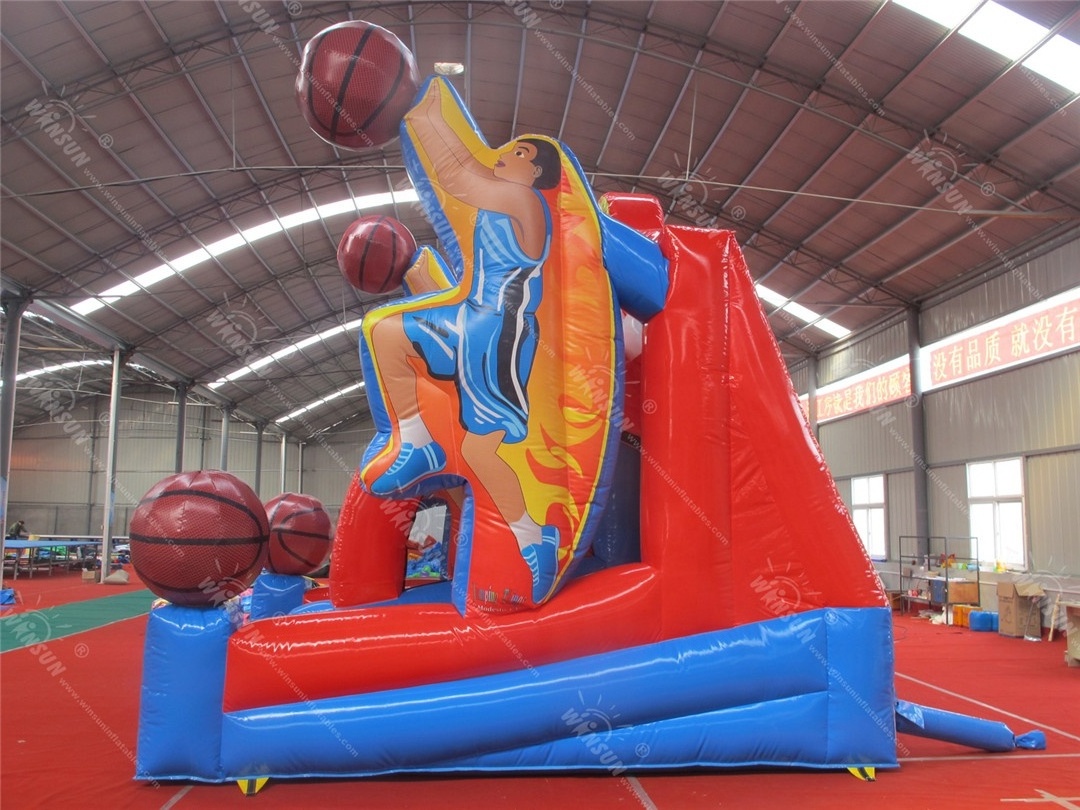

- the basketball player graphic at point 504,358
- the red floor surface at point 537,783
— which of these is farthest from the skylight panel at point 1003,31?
the basketball player graphic at point 504,358

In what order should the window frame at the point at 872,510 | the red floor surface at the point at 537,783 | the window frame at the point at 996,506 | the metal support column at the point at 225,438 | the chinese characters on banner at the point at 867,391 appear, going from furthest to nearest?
the metal support column at the point at 225,438
the window frame at the point at 872,510
the chinese characters on banner at the point at 867,391
the window frame at the point at 996,506
the red floor surface at the point at 537,783

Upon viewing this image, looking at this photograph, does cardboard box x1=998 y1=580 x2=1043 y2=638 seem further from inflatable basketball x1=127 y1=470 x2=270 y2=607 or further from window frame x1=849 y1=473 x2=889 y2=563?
inflatable basketball x1=127 y1=470 x2=270 y2=607

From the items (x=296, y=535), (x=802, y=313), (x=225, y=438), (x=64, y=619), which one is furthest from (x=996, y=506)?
(x=225, y=438)

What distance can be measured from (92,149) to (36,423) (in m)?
19.0

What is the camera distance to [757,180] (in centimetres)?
1191

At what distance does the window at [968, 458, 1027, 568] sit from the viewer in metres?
10.8

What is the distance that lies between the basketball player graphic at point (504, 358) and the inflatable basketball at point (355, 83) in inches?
4.8

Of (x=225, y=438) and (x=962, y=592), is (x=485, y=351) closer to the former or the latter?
(x=962, y=592)

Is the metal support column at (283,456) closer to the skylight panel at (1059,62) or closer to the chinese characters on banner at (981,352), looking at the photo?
the chinese characters on banner at (981,352)

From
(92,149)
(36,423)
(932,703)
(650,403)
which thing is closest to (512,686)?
(650,403)

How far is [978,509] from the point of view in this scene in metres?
11.8

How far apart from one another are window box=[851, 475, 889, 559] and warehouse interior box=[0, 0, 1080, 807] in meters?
0.06

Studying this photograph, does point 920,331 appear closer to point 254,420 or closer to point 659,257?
point 659,257

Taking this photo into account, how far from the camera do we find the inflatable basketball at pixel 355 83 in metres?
3.69
